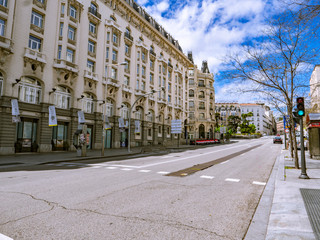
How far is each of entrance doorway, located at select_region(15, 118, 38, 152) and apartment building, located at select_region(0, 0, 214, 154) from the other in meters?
0.09

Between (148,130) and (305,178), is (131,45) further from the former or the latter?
(305,178)

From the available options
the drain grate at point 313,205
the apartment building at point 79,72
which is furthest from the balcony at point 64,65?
the drain grate at point 313,205

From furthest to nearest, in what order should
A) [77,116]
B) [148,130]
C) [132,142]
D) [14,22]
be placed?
[148,130] → [132,142] → [77,116] → [14,22]

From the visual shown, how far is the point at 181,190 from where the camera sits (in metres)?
6.31

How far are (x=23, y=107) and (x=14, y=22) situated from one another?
25.9ft

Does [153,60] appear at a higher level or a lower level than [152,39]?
lower

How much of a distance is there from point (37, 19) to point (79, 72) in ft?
21.9

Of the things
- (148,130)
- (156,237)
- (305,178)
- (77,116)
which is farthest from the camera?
(148,130)

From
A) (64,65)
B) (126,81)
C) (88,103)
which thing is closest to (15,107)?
(64,65)

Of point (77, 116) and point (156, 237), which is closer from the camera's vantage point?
point (156, 237)

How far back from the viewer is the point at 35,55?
21281mm

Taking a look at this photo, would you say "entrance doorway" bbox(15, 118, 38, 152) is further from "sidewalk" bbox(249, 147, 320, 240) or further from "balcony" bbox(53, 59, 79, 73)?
"sidewalk" bbox(249, 147, 320, 240)

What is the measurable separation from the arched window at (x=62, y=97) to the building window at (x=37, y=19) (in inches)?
260

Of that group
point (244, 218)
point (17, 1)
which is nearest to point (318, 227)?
point (244, 218)
